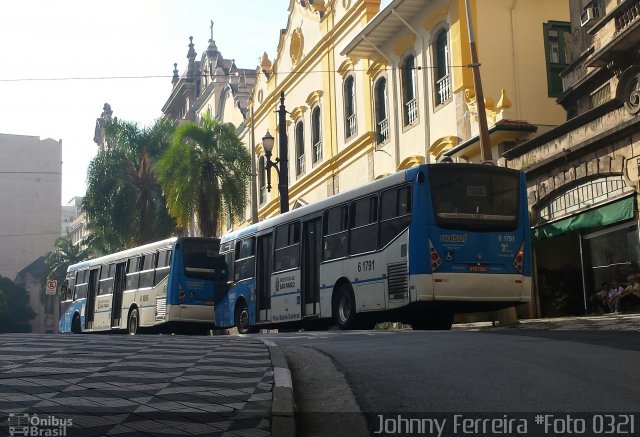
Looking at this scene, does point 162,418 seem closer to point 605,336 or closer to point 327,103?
point 605,336

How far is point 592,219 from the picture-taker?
76.4 feet

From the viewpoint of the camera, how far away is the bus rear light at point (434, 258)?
17391 mm

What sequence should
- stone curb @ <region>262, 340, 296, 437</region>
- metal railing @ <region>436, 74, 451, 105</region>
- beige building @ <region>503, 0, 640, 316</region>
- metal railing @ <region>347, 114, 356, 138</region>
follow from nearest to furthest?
stone curb @ <region>262, 340, 296, 437</region>, beige building @ <region>503, 0, 640, 316</region>, metal railing @ <region>436, 74, 451, 105</region>, metal railing @ <region>347, 114, 356, 138</region>

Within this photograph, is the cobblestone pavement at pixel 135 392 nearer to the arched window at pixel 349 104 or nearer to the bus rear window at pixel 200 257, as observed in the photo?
the bus rear window at pixel 200 257

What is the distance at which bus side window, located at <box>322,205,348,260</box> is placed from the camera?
2002 cm

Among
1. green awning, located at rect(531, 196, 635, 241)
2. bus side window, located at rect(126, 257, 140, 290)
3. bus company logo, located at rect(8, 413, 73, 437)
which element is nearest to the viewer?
bus company logo, located at rect(8, 413, 73, 437)

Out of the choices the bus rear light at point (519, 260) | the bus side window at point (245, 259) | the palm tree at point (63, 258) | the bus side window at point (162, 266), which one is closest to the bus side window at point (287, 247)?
the bus side window at point (245, 259)

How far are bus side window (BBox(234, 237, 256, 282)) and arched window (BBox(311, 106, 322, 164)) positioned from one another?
1575 cm

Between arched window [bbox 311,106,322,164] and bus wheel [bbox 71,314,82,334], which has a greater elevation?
arched window [bbox 311,106,322,164]

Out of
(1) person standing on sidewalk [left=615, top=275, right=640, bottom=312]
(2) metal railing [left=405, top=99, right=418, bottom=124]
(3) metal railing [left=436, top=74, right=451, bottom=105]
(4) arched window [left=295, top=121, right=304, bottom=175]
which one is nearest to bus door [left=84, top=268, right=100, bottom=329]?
(4) arched window [left=295, top=121, right=304, bottom=175]

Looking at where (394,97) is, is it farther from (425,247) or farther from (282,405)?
(282,405)

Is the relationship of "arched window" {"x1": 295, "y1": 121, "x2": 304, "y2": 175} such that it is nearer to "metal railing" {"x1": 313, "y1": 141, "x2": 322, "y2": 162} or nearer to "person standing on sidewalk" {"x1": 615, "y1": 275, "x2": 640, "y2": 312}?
"metal railing" {"x1": 313, "y1": 141, "x2": 322, "y2": 162}

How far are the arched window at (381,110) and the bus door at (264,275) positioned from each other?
11.1m

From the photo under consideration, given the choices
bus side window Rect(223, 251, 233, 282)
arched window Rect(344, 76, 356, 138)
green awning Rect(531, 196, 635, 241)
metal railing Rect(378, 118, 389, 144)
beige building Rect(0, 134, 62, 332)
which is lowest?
bus side window Rect(223, 251, 233, 282)
